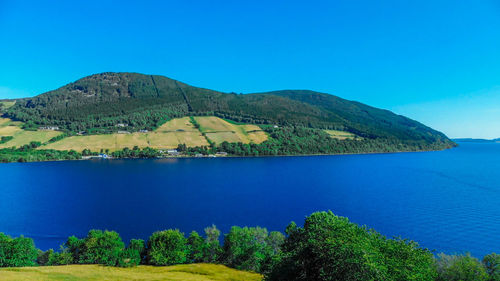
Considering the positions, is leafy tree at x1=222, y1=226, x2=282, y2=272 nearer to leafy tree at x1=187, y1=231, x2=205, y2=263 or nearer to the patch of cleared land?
the patch of cleared land

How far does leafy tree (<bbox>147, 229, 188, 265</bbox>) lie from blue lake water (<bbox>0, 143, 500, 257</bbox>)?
1823 cm

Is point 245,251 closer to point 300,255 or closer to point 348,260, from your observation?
point 300,255

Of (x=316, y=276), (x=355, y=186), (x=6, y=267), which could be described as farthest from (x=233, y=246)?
(x=355, y=186)

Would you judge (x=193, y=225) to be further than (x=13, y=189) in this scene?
No

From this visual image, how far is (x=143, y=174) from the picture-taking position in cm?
15625

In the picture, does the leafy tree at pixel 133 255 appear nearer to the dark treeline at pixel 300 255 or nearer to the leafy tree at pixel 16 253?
the dark treeline at pixel 300 255

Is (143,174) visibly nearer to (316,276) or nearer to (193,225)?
(193,225)

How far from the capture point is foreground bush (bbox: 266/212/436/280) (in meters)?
22.4

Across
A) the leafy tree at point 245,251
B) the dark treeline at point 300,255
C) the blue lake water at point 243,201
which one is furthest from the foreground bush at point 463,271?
the blue lake water at point 243,201

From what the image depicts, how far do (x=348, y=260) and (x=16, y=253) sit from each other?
5829 centimetres

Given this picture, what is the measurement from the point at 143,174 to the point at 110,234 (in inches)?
4382

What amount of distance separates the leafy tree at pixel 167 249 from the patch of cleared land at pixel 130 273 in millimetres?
1540

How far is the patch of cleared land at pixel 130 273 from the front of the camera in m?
40.4

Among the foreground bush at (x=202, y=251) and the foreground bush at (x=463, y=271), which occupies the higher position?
→ the foreground bush at (x=463, y=271)
